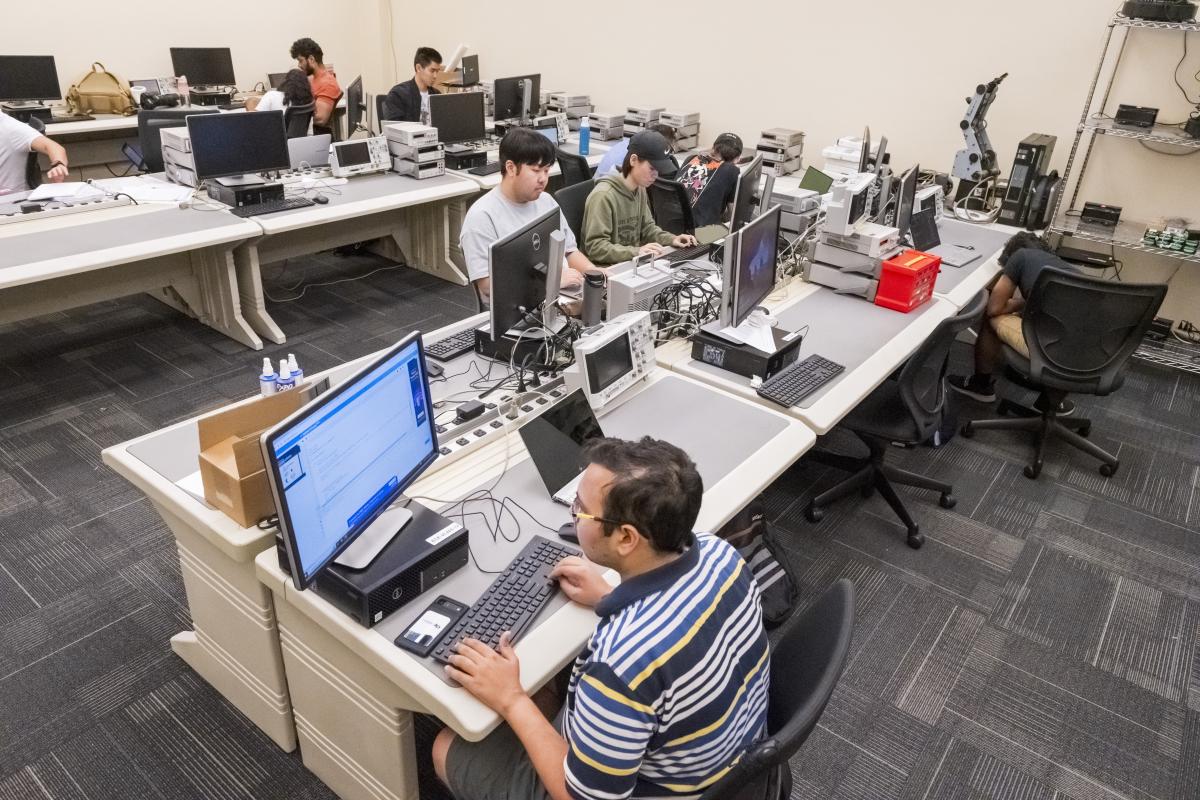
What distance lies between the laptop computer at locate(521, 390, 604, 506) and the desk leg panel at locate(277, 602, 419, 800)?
1.91ft

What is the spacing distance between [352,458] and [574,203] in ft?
8.30

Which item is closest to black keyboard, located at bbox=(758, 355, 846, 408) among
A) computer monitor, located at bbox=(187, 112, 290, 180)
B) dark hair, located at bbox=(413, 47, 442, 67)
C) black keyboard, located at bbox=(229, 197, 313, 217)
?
black keyboard, located at bbox=(229, 197, 313, 217)

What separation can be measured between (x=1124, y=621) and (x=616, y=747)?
224 cm

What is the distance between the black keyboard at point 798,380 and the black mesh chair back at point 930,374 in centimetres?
25

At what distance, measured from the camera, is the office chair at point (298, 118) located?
18.5ft

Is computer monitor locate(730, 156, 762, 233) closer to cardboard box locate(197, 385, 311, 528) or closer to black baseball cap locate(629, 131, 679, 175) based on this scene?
black baseball cap locate(629, 131, 679, 175)

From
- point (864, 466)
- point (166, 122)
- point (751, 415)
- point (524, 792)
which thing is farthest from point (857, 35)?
point (524, 792)

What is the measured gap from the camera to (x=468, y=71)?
6.39m

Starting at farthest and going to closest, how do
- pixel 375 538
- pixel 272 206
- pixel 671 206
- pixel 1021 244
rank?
pixel 671 206
pixel 272 206
pixel 1021 244
pixel 375 538

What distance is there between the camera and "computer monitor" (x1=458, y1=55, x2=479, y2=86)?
6.36m

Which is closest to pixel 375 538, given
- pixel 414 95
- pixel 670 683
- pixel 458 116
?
pixel 670 683

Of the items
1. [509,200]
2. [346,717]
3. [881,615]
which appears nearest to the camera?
Result: [346,717]

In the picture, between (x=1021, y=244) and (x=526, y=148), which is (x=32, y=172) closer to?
(x=526, y=148)

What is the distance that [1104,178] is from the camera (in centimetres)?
461
